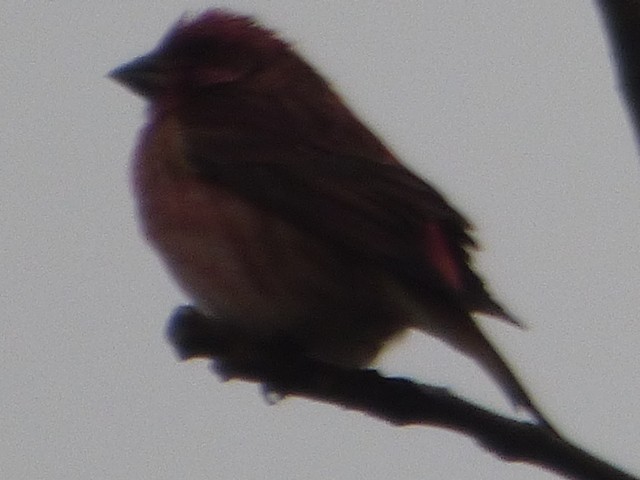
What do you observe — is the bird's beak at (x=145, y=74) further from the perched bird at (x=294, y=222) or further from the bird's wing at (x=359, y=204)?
the bird's wing at (x=359, y=204)

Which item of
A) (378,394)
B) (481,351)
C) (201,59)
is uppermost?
(201,59)

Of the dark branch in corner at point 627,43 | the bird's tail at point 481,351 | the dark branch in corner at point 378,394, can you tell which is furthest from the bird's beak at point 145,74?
the dark branch in corner at point 627,43

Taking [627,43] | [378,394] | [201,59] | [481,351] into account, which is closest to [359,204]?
[481,351]

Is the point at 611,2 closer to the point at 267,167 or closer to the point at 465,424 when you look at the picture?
the point at 465,424

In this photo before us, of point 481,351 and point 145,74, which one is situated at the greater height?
point 145,74

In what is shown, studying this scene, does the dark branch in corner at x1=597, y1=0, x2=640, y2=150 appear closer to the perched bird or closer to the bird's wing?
the perched bird

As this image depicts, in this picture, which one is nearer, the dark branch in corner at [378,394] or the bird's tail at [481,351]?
the dark branch in corner at [378,394]

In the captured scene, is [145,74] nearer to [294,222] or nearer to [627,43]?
[294,222]
